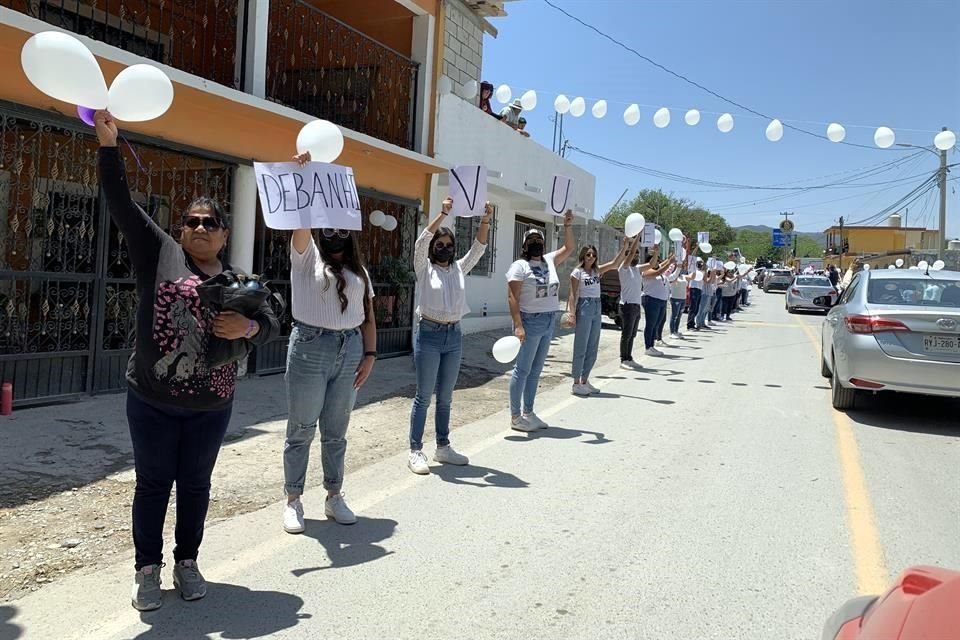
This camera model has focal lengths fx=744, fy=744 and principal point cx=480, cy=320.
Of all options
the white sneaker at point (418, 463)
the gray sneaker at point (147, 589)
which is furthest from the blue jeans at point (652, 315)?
the gray sneaker at point (147, 589)

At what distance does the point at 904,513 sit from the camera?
4.83 metres

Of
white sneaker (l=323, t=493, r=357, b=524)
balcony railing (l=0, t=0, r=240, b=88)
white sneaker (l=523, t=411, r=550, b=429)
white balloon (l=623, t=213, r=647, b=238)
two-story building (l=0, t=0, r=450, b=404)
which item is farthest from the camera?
white balloon (l=623, t=213, r=647, b=238)

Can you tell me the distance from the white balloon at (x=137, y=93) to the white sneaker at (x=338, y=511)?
7.66 ft

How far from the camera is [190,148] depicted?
795cm

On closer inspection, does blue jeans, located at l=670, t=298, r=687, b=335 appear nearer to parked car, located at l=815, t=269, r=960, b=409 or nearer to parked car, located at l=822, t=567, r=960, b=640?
parked car, located at l=815, t=269, r=960, b=409

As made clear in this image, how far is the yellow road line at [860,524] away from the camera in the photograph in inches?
146

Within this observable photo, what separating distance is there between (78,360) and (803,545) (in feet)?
21.0

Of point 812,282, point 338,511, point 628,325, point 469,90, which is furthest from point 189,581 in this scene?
point 812,282

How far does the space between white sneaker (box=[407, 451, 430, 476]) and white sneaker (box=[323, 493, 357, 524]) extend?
1.08 metres

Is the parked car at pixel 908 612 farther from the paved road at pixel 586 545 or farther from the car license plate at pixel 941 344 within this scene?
the car license plate at pixel 941 344

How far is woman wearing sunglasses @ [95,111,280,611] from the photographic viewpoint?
3.06 meters

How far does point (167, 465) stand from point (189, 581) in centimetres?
56

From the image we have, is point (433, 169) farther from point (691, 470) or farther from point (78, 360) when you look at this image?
point (691, 470)

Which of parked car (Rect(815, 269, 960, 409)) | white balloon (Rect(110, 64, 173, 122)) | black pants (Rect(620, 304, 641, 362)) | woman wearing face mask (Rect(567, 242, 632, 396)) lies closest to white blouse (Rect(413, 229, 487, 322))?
white balloon (Rect(110, 64, 173, 122))
